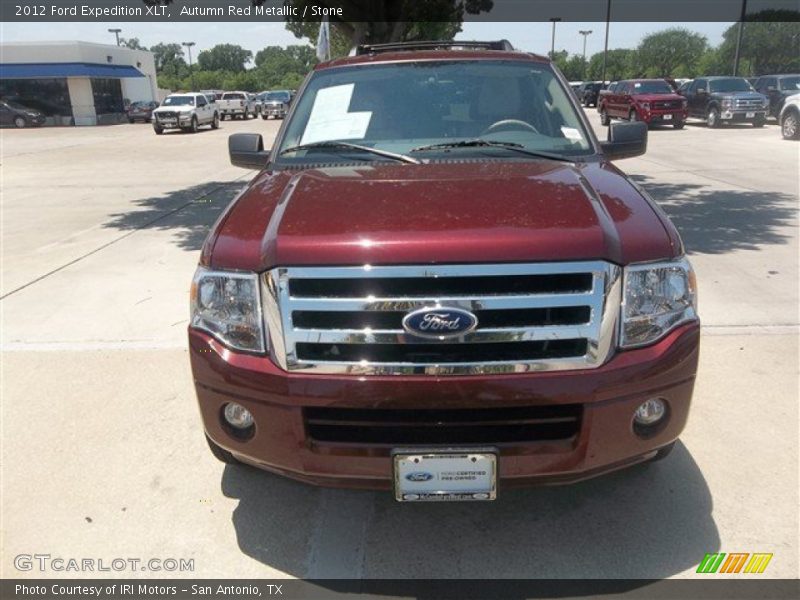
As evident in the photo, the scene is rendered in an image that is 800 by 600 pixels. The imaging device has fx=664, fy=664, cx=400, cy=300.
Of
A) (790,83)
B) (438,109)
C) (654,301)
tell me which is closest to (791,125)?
(790,83)

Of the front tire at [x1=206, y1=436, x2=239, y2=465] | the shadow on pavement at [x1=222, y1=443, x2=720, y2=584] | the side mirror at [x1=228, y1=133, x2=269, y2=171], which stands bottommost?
the shadow on pavement at [x1=222, y1=443, x2=720, y2=584]

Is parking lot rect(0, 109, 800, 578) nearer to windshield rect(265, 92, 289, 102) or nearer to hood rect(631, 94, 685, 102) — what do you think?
hood rect(631, 94, 685, 102)

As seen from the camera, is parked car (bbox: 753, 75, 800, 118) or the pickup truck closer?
the pickup truck

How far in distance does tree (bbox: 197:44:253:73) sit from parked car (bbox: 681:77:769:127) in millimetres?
114870

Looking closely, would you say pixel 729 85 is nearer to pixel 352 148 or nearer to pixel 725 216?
pixel 725 216

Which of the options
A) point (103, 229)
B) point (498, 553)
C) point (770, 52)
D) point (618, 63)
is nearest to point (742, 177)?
point (103, 229)

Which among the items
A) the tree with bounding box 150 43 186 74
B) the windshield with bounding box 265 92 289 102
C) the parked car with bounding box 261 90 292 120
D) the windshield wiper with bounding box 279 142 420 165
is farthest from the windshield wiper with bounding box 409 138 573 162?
the tree with bounding box 150 43 186 74

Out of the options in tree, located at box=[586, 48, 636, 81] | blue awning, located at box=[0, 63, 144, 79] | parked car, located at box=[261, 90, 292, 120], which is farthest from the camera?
tree, located at box=[586, 48, 636, 81]

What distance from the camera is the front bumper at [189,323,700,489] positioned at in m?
2.22

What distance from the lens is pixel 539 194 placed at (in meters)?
2.57

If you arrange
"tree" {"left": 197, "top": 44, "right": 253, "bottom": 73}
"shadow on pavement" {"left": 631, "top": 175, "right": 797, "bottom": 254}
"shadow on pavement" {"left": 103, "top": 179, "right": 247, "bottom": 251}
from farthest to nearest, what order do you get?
"tree" {"left": 197, "top": 44, "right": 253, "bottom": 73}
"shadow on pavement" {"left": 103, "top": 179, "right": 247, "bottom": 251}
"shadow on pavement" {"left": 631, "top": 175, "right": 797, "bottom": 254}

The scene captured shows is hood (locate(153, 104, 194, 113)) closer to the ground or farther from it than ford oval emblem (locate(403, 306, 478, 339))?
farther from it

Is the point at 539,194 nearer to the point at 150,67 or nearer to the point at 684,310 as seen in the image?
the point at 684,310

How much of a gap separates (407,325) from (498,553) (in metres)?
1.08
